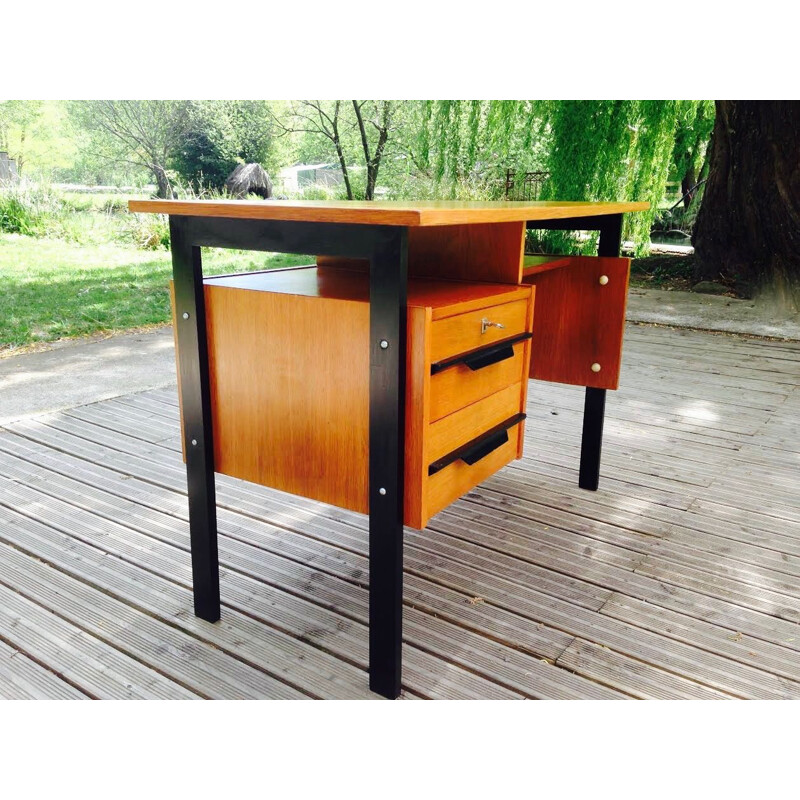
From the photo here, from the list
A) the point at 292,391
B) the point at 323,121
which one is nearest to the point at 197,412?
the point at 292,391

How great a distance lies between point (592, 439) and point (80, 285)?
18.3ft

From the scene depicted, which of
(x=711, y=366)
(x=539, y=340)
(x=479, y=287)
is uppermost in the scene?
(x=479, y=287)

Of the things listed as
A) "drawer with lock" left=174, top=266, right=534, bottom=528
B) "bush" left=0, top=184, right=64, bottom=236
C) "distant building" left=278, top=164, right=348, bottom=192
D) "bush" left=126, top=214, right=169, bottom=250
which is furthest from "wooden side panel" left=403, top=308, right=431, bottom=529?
"distant building" left=278, top=164, right=348, bottom=192

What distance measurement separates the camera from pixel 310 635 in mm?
1727

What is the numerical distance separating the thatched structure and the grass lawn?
518 cm

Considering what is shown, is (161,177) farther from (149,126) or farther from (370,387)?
(370,387)

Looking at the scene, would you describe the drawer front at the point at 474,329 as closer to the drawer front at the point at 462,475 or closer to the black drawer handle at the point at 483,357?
the black drawer handle at the point at 483,357

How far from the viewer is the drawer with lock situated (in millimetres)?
1421

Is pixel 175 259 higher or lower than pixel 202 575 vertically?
higher

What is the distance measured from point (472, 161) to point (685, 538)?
658cm

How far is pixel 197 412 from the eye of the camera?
5.47ft
